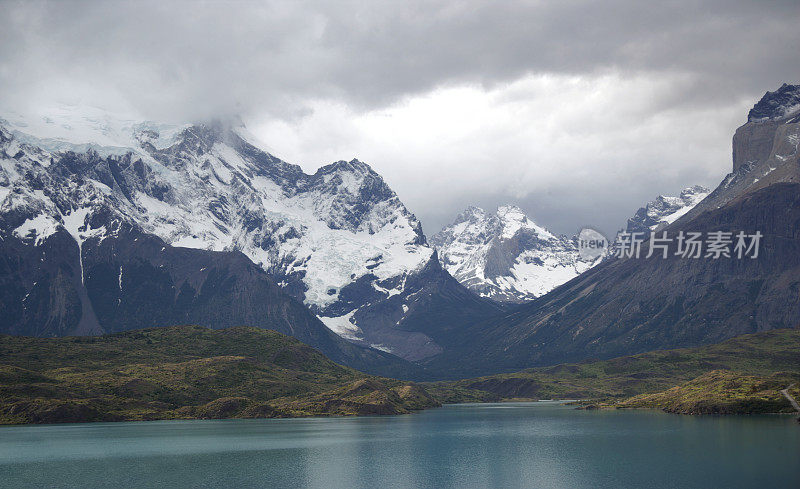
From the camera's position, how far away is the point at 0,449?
650 ft

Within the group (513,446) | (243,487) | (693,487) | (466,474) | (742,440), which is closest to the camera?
(693,487)

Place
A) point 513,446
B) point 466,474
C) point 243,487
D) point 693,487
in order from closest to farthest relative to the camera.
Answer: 1. point 693,487
2. point 243,487
3. point 466,474
4. point 513,446

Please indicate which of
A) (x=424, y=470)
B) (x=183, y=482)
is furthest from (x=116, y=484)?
(x=424, y=470)

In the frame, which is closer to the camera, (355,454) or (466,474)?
(466,474)

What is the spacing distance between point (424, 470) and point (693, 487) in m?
52.0

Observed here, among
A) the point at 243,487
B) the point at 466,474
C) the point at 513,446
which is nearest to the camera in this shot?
the point at 243,487

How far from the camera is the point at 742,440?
174 m

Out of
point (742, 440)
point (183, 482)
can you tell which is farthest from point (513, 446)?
point (183, 482)

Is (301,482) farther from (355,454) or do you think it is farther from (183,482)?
(355,454)

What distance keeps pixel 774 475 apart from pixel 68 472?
422ft

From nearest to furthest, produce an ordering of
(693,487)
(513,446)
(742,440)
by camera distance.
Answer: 1. (693,487)
2. (742,440)
3. (513,446)

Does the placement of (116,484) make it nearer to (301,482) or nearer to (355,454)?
(301,482)

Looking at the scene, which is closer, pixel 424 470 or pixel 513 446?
pixel 424 470

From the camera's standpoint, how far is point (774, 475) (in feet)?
420
